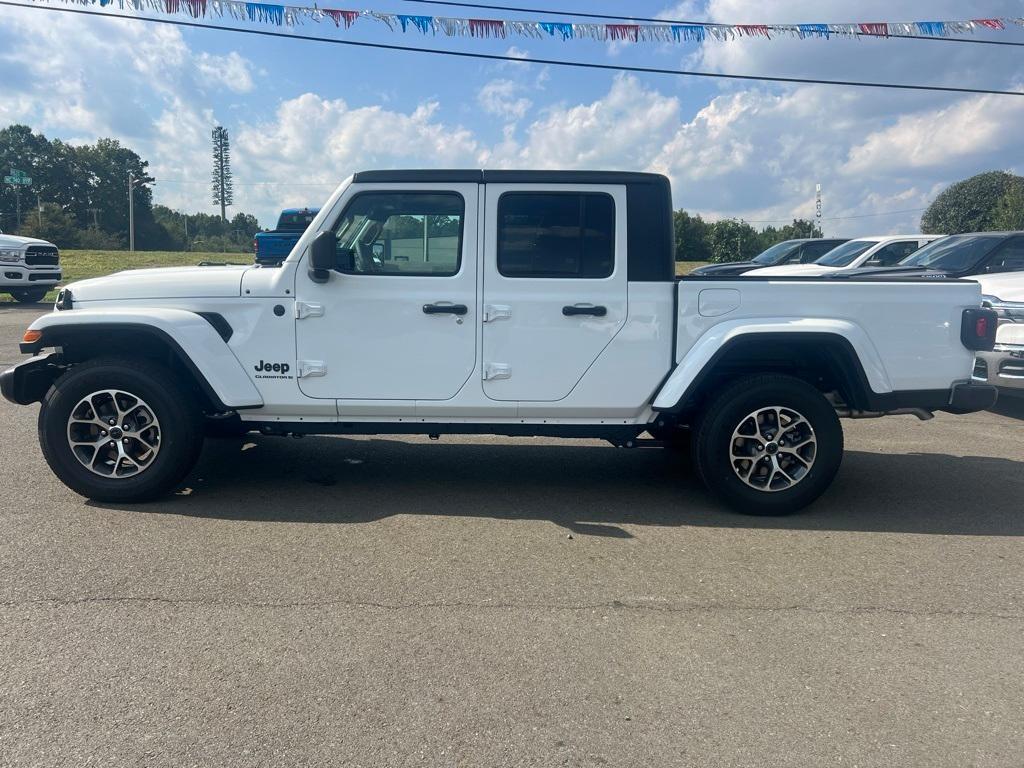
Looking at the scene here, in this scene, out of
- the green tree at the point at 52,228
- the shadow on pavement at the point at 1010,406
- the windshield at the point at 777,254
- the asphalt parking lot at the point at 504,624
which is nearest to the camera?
the asphalt parking lot at the point at 504,624

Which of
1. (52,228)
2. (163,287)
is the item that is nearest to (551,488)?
(163,287)

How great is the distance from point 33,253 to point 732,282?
57.5 feet

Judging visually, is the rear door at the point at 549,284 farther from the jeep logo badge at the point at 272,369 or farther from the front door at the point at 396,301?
the jeep logo badge at the point at 272,369

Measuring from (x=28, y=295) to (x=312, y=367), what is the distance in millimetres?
16786

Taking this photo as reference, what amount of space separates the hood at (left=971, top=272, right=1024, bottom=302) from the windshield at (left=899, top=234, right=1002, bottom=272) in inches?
48.7

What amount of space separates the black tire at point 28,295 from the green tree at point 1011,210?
32.9 m

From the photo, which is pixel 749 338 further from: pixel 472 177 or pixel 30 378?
pixel 30 378

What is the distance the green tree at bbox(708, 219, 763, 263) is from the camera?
43.5 m

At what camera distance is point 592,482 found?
221 inches

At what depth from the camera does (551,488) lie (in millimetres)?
5438

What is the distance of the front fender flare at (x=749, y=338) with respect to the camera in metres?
4.70

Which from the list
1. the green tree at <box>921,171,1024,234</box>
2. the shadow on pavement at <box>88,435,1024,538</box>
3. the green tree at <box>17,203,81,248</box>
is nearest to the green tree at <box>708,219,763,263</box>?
the green tree at <box>921,171,1024,234</box>

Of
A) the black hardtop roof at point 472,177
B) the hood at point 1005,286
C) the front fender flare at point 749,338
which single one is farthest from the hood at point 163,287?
the hood at point 1005,286

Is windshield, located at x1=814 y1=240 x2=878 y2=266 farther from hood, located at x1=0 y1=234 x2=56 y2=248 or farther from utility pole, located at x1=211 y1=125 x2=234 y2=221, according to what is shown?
utility pole, located at x1=211 y1=125 x2=234 y2=221
